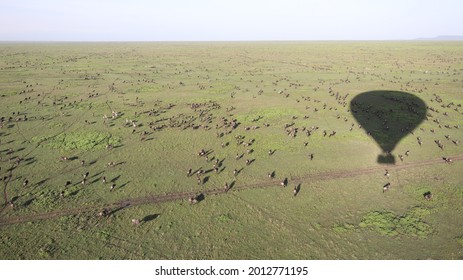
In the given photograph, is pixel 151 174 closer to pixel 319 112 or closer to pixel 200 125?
pixel 200 125

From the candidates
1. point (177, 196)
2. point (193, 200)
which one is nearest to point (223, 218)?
point (193, 200)

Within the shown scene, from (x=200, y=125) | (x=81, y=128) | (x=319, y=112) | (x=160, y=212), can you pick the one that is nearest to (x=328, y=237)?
(x=160, y=212)

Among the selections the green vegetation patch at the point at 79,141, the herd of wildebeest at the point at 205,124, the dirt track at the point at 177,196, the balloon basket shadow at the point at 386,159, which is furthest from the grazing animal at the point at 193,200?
the balloon basket shadow at the point at 386,159

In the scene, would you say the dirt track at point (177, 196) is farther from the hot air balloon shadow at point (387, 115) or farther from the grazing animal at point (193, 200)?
the hot air balloon shadow at point (387, 115)

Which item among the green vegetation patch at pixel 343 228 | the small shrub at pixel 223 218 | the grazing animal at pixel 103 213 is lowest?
the green vegetation patch at pixel 343 228

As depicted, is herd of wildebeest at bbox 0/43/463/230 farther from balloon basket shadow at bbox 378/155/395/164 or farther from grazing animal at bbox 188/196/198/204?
balloon basket shadow at bbox 378/155/395/164

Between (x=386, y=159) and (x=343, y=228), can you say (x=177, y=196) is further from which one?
(x=386, y=159)

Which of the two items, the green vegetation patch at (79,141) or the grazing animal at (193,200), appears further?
the green vegetation patch at (79,141)
